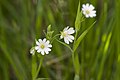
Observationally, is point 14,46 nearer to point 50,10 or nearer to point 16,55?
point 16,55

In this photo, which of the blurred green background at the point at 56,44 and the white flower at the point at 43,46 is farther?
the blurred green background at the point at 56,44

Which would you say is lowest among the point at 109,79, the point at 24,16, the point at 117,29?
the point at 109,79

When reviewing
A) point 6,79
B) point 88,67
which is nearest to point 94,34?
point 88,67

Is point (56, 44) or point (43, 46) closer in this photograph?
point (43, 46)

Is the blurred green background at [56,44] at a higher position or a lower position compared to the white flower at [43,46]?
higher

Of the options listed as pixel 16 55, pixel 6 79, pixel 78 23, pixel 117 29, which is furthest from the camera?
pixel 16 55

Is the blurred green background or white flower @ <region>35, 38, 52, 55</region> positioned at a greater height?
the blurred green background

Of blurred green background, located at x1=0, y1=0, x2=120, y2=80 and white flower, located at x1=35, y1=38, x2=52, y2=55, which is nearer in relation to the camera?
white flower, located at x1=35, y1=38, x2=52, y2=55

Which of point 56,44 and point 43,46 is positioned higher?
point 56,44
